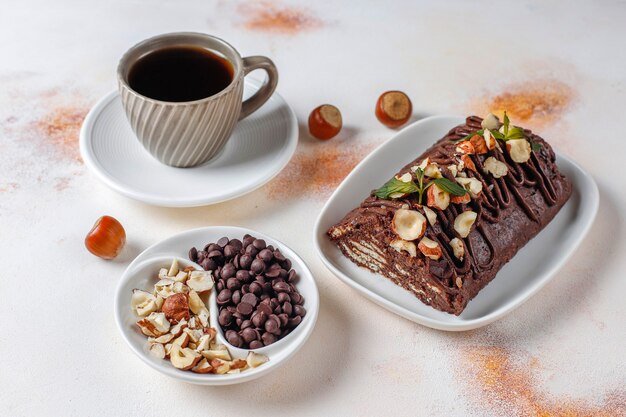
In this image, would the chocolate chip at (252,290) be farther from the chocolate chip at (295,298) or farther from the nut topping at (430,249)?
the nut topping at (430,249)

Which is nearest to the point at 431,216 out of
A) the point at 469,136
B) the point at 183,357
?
the point at 469,136

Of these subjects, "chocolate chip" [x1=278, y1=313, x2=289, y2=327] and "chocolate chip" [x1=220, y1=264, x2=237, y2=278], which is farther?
"chocolate chip" [x1=220, y1=264, x2=237, y2=278]

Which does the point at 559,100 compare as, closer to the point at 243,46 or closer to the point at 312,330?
the point at 243,46

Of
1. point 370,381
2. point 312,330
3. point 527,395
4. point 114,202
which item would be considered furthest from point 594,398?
point 114,202

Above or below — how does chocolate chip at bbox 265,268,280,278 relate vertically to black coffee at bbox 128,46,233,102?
below

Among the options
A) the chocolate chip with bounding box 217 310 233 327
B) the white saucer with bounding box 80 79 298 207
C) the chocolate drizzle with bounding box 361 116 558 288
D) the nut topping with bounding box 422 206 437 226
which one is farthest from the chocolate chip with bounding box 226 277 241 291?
the nut topping with bounding box 422 206 437 226

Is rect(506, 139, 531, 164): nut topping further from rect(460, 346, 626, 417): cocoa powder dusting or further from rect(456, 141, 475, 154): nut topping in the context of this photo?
rect(460, 346, 626, 417): cocoa powder dusting
